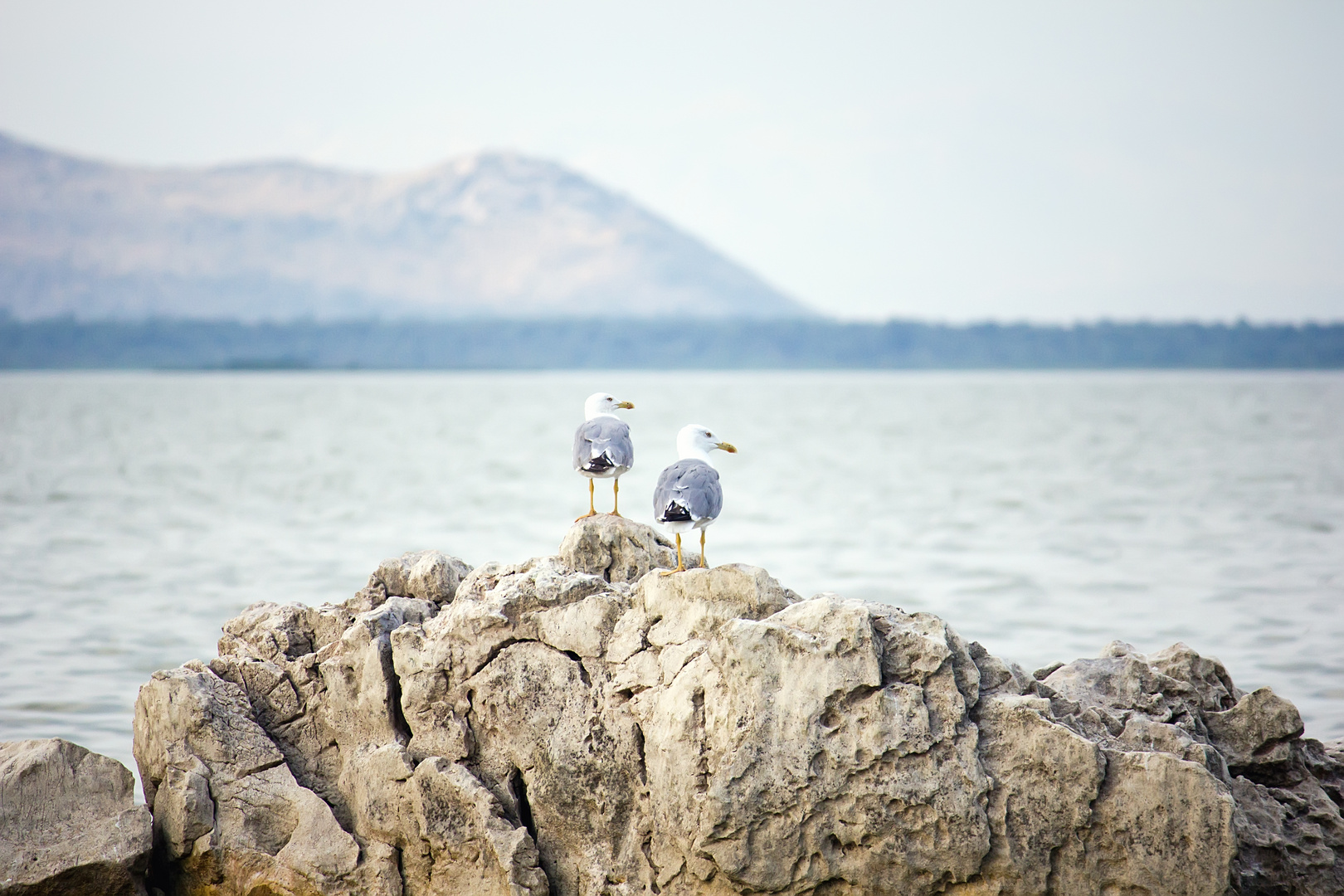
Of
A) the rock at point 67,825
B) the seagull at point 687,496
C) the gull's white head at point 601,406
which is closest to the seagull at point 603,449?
the gull's white head at point 601,406

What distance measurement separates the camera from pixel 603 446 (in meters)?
6.87

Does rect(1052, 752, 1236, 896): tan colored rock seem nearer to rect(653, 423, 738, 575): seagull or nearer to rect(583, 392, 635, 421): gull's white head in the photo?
rect(653, 423, 738, 575): seagull

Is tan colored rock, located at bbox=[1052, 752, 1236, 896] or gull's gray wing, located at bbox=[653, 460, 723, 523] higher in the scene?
gull's gray wing, located at bbox=[653, 460, 723, 523]

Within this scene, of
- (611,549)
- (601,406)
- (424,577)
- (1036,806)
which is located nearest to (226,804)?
(424,577)

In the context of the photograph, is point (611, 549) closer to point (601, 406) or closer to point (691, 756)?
point (601, 406)

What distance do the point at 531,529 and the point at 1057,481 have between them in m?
19.7

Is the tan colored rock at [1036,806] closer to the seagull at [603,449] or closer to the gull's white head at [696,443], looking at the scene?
the gull's white head at [696,443]

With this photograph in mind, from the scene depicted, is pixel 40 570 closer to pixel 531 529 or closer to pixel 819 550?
pixel 531 529

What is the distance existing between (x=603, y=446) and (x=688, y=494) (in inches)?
40.9

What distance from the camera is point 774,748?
575 cm

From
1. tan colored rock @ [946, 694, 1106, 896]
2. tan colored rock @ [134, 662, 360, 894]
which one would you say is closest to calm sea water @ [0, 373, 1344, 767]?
tan colored rock @ [134, 662, 360, 894]

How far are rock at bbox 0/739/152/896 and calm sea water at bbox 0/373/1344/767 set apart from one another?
3.40m

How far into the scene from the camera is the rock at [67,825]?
19.4 feet

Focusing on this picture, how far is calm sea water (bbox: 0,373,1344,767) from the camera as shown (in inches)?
527
